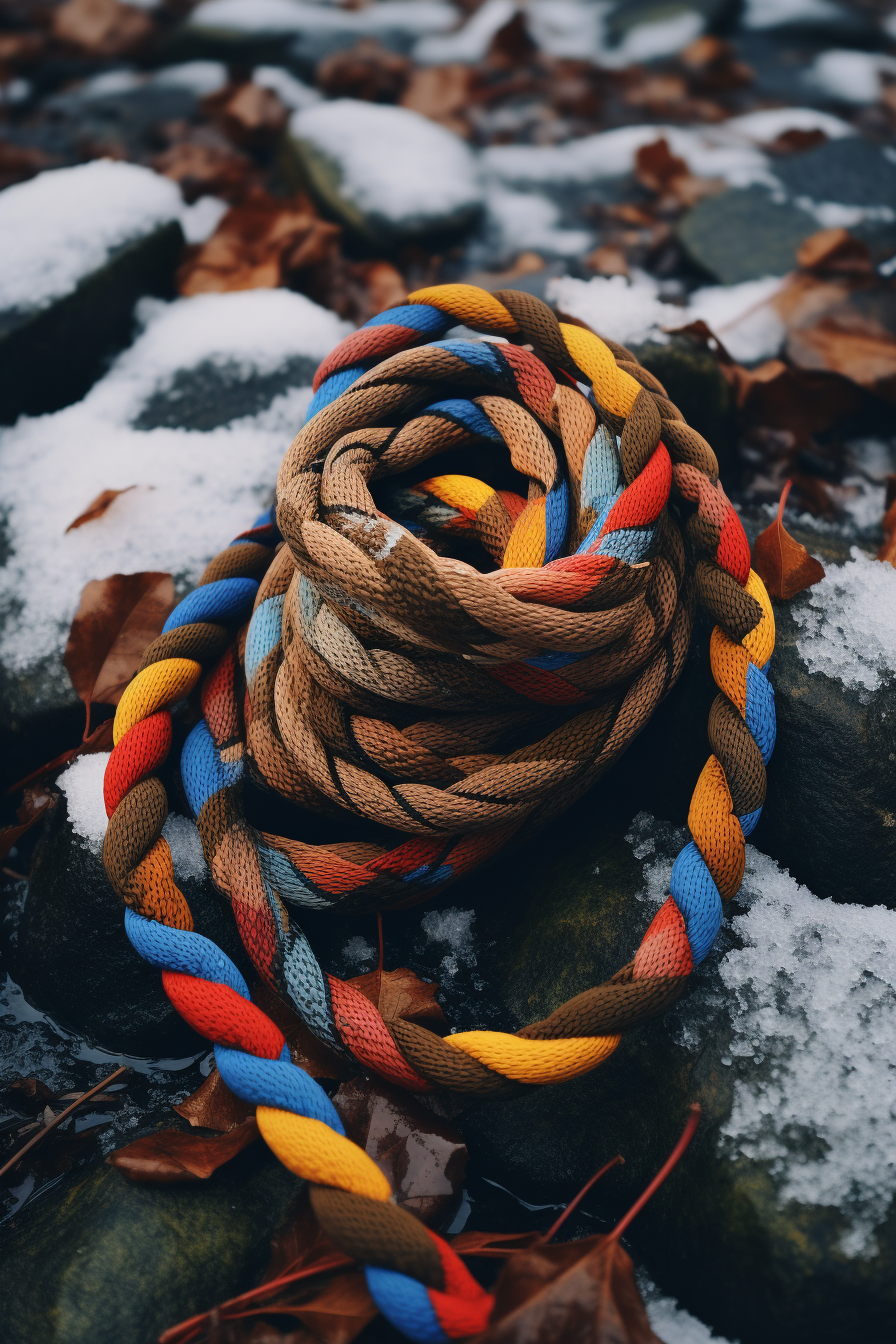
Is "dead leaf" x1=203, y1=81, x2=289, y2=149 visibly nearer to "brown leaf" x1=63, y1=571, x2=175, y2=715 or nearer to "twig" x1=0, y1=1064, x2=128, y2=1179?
"brown leaf" x1=63, y1=571, x2=175, y2=715

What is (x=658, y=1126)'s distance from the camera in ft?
3.40

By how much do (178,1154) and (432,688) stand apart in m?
0.59

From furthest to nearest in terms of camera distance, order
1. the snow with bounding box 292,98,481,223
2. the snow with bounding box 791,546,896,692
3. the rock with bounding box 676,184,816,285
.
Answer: the snow with bounding box 292,98,481,223 → the rock with bounding box 676,184,816,285 → the snow with bounding box 791,546,896,692

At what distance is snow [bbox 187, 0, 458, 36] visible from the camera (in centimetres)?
312

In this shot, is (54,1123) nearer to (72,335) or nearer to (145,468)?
(145,468)

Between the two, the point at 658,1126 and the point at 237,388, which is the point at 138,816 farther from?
the point at 237,388

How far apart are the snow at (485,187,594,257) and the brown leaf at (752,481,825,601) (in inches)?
53.5

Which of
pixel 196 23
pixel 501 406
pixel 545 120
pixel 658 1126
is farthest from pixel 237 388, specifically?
pixel 196 23

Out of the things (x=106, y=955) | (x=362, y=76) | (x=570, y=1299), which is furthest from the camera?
(x=362, y=76)

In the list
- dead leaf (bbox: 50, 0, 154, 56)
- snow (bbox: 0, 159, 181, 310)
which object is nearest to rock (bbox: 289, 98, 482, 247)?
snow (bbox: 0, 159, 181, 310)

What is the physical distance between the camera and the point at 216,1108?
1.08 meters

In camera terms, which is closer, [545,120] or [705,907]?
[705,907]

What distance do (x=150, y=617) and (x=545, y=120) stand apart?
2417 millimetres

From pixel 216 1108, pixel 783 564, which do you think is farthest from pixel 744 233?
pixel 216 1108
